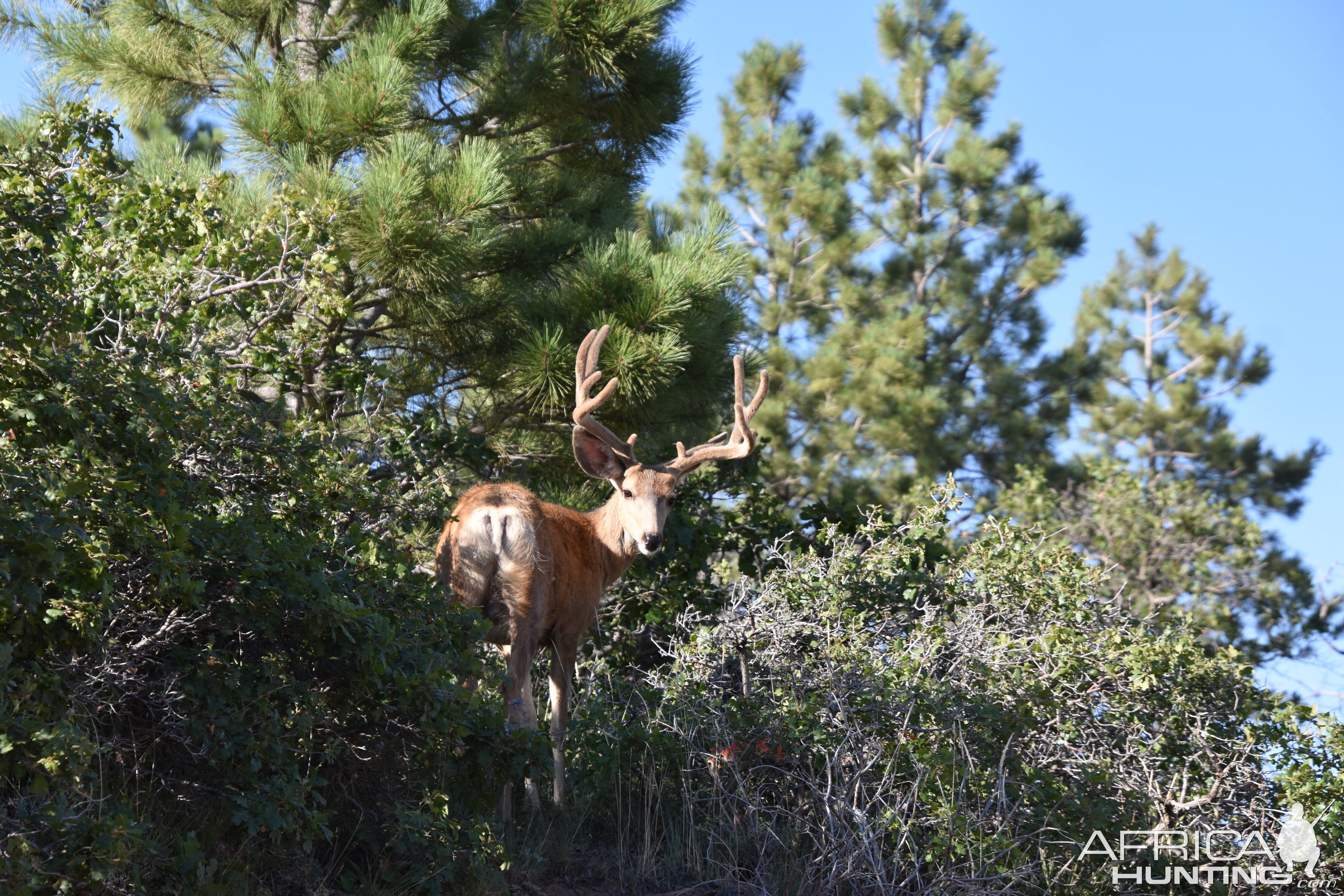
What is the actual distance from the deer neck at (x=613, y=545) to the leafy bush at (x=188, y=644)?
2.09m

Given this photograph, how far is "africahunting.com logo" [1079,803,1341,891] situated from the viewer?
5457mm

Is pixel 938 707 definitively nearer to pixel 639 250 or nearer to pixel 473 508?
pixel 473 508

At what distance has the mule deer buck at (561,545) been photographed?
6.30 m

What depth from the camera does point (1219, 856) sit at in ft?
18.2

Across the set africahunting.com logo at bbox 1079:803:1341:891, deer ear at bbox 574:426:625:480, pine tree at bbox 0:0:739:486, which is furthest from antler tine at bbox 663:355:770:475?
africahunting.com logo at bbox 1079:803:1341:891

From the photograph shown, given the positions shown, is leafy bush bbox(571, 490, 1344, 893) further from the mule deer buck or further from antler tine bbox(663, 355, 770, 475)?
antler tine bbox(663, 355, 770, 475)

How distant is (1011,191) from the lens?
66.6ft

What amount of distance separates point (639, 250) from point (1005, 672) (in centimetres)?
413

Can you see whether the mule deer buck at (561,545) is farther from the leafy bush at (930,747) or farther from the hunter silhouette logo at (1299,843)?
the hunter silhouette logo at (1299,843)

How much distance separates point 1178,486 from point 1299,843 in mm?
8838

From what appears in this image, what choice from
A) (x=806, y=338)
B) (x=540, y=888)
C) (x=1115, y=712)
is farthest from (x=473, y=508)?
(x=806, y=338)

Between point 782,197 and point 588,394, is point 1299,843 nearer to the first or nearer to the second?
point 588,394

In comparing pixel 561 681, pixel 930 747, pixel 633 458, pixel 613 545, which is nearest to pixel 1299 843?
pixel 930 747

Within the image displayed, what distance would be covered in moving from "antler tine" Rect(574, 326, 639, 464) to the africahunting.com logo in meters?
3.57
